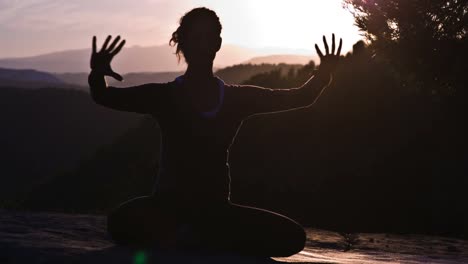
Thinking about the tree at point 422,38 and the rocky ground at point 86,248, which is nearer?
the rocky ground at point 86,248

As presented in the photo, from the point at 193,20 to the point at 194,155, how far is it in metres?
1.15

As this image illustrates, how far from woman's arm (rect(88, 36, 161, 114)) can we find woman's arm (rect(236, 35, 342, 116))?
2.61 ft

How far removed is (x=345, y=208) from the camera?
18219 millimetres

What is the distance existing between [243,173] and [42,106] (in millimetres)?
48919

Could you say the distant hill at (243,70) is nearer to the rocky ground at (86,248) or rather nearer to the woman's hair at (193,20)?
the rocky ground at (86,248)

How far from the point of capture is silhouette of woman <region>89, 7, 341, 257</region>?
19.7ft

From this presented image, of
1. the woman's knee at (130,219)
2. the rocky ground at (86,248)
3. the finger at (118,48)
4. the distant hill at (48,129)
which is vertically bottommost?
the distant hill at (48,129)

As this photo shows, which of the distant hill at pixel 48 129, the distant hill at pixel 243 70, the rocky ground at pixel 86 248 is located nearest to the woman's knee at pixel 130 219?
the rocky ground at pixel 86 248

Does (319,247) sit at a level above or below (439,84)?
below

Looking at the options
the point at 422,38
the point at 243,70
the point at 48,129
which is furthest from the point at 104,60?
the point at 48,129

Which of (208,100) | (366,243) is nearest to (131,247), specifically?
(208,100)

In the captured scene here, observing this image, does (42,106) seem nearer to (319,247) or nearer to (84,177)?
(84,177)

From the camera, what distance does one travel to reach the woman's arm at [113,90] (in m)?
5.80

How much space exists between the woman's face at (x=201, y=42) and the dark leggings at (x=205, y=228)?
4.16ft
